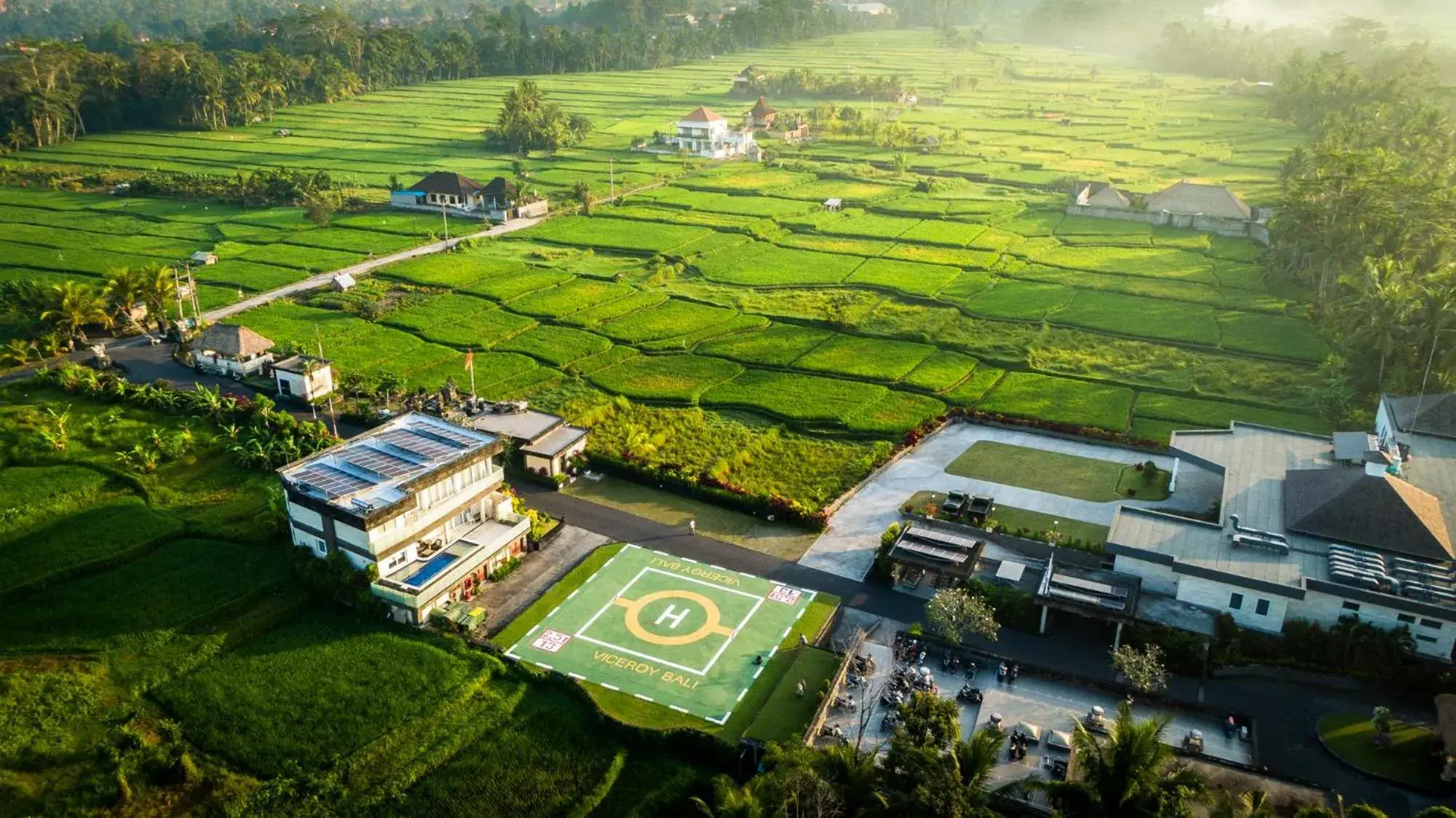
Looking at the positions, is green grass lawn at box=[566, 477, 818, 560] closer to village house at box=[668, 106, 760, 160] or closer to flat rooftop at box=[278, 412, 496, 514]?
flat rooftop at box=[278, 412, 496, 514]

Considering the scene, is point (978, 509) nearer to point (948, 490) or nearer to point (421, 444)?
point (948, 490)

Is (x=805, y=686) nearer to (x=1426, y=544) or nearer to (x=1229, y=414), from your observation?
(x=1426, y=544)

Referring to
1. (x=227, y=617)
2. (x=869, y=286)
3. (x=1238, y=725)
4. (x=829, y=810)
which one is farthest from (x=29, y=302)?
(x=1238, y=725)

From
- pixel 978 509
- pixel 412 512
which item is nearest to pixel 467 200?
pixel 412 512

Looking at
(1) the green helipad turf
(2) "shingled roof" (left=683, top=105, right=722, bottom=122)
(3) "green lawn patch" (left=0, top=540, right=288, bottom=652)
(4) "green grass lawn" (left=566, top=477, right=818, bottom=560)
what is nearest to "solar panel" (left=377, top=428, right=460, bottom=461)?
(3) "green lawn patch" (left=0, top=540, right=288, bottom=652)

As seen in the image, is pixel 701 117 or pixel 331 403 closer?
pixel 331 403

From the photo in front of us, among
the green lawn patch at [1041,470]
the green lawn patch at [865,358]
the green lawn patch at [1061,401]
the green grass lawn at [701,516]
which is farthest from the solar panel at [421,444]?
the green lawn patch at [1061,401]

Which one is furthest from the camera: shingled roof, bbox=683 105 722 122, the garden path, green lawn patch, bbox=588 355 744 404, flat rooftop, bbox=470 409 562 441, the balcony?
shingled roof, bbox=683 105 722 122
